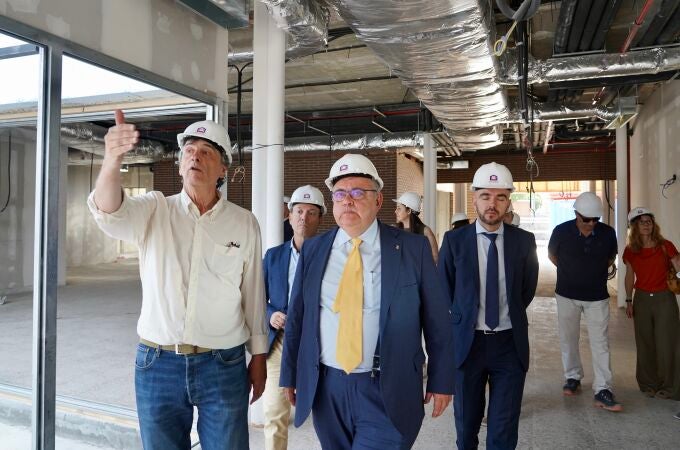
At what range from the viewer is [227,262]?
2.08 metres

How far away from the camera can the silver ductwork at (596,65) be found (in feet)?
17.1

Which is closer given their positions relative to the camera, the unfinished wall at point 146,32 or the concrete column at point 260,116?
the unfinished wall at point 146,32

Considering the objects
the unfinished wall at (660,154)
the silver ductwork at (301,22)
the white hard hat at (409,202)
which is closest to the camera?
the silver ductwork at (301,22)

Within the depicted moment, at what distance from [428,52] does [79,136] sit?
840 centimetres

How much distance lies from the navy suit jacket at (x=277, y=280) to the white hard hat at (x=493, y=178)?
4.07 ft

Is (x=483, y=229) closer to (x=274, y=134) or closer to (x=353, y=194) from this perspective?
(x=353, y=194)

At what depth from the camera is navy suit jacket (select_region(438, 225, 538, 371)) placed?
2852 mm

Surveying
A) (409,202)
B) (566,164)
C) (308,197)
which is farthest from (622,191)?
(308,197)

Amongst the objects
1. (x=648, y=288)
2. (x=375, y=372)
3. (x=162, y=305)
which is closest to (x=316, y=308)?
(x=375, y=372)

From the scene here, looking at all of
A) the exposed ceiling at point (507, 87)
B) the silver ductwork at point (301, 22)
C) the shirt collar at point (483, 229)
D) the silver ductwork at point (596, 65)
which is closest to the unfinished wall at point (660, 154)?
the exposed ceiling at point (507, 87)

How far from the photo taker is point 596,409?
430 centimetres

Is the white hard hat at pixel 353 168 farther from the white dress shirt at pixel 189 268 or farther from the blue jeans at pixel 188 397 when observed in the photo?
the blue jeans at pixel 188 397

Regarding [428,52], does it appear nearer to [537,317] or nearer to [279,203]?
[279,203]

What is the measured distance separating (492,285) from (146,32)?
2533 millimetres
